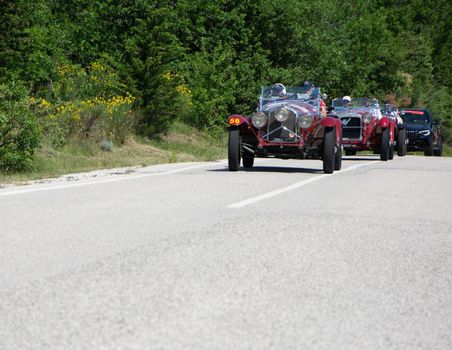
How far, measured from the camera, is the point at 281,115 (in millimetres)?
17969

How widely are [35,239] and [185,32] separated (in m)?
33.4

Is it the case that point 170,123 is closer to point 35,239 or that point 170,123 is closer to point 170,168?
point 170,168

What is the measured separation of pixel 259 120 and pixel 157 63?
1019 cm

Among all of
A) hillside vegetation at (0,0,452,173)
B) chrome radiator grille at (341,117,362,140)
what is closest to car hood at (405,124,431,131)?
hillside vegetation at (0,0,452,173)

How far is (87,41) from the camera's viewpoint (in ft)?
127

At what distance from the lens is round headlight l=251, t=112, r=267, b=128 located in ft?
58.8

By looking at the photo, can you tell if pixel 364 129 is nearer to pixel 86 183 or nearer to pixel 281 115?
pixel 281 115

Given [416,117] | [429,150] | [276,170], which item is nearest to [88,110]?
[276,170]

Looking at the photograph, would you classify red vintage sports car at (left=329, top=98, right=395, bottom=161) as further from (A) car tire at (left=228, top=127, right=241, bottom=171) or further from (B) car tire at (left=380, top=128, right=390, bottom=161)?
(A) car tire at (left=228, top=127, right=241, bottom=171)

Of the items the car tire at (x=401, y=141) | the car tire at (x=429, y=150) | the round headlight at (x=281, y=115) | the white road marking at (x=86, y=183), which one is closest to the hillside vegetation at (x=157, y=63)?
the white road marking at (x=86, y=183)

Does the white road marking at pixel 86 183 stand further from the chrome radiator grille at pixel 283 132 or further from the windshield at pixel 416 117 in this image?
the windshield at pixel 416 117

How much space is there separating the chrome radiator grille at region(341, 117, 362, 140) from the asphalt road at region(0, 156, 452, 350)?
14023mm

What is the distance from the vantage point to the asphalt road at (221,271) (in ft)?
15.2

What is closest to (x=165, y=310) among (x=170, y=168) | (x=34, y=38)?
(x=170, y=168)
